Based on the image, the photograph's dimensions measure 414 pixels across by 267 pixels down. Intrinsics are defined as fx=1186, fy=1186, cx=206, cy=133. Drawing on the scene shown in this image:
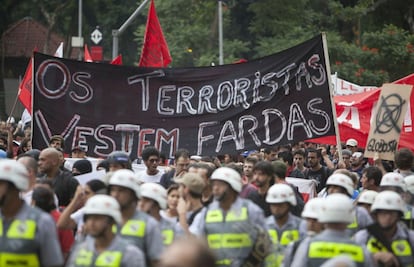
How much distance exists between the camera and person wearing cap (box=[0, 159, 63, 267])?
7.84 m

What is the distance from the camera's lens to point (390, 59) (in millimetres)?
34125

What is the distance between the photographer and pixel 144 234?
866 centimetres

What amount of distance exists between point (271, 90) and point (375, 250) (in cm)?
738

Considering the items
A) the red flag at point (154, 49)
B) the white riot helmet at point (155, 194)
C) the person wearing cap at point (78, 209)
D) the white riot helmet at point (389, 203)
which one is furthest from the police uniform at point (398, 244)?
the red flag at point (154, 49)

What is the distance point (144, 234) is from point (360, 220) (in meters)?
2.72

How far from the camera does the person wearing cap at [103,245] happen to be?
7613 millimetres

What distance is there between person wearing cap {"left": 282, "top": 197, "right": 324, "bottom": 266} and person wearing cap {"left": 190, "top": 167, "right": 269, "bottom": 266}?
33 centimetres

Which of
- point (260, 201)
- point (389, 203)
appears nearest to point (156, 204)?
point (389, 203)

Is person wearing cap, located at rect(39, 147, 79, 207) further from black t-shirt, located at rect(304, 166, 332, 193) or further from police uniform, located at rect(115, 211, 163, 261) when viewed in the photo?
black t-shirt, located at rect(304, 166, 332, 193)

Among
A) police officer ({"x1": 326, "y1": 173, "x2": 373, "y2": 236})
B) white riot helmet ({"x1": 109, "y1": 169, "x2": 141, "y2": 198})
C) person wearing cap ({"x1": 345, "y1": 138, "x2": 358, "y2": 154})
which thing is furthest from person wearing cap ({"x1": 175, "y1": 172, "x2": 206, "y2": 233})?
person wearing cap ({"x1": 345, "y1": 138, "x2": 358, "y2": 154})

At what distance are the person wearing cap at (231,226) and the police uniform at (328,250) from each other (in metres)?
1.18

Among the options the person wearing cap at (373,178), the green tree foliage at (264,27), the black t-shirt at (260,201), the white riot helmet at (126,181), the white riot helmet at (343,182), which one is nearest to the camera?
the white riot helmet at (126,181)

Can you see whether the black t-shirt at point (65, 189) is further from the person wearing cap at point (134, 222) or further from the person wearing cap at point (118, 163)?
the person wearing cap at point (134, 222)

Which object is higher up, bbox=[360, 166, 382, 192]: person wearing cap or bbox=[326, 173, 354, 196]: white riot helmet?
bbox=[360, 166, 382, 192]: person wearing cap
